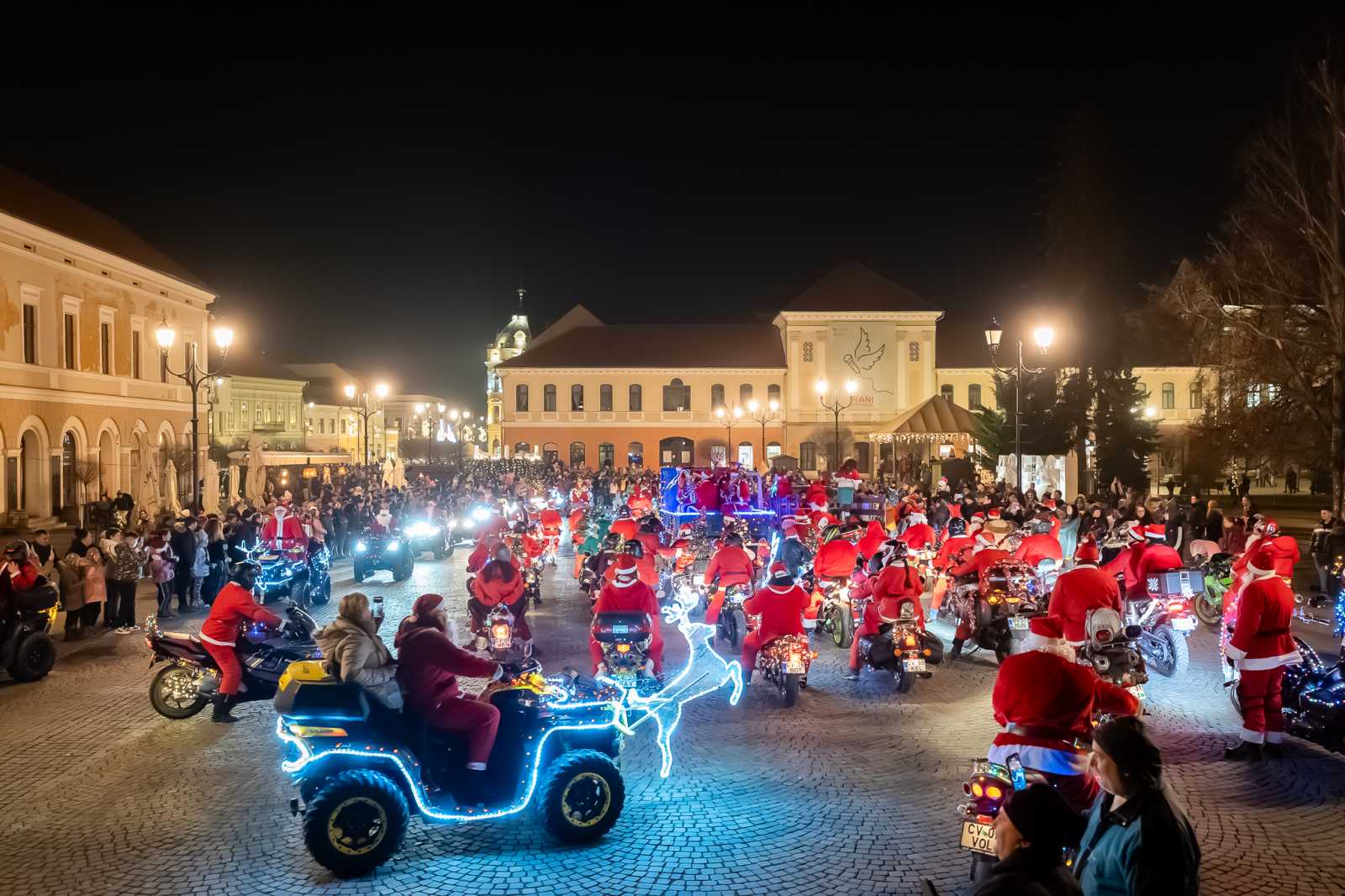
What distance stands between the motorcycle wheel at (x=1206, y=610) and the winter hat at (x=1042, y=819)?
563 inches

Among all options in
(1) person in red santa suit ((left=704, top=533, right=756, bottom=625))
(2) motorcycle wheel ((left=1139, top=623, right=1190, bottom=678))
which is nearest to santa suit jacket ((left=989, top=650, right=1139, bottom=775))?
(2) motorcycle wheel ((left=1139, top=623, right=1190, bottom=678))

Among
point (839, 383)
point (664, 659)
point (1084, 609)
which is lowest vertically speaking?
point (664, 659)

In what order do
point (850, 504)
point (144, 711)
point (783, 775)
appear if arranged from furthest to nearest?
1. point (850, 504)
2. point (144, 711)
3. point (783, 775)

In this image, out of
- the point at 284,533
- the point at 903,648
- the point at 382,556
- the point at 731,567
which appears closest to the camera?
the point at 903,648

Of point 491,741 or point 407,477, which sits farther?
point 407,477

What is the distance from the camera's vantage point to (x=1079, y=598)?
9.16 metres

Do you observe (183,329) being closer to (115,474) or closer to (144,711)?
(115,474)

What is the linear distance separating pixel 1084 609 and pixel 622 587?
181 inches

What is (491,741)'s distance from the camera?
6844mm

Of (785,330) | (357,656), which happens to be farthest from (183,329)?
(357,656)

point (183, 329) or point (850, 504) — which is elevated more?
point (183, 329)

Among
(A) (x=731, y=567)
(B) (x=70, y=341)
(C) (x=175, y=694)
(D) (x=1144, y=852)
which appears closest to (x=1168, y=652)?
(A) (x=731, y=567)

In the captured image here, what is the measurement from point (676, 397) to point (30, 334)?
41.6 meters

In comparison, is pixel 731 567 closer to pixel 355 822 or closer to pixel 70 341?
pixel 355 822
